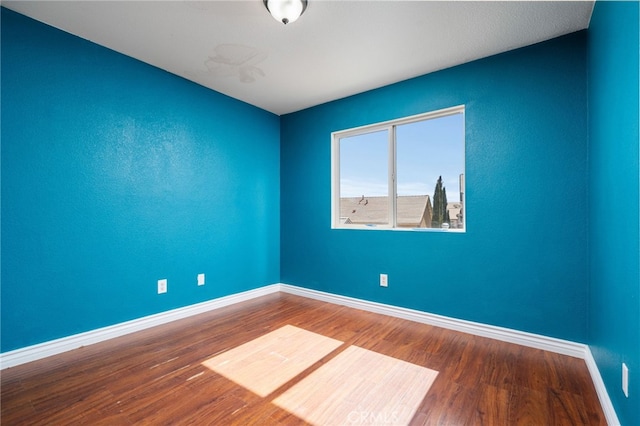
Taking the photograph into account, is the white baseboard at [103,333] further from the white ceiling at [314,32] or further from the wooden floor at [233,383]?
the white ceiling at [314,32]

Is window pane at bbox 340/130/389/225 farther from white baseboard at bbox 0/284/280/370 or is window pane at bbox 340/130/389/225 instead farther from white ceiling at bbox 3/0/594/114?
white baseboard at bbox 0/284/280/370

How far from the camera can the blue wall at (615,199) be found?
1164 mm

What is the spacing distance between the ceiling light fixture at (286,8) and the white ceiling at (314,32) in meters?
0.10

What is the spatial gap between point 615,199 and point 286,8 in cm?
217

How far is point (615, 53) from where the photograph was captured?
4.68 ft

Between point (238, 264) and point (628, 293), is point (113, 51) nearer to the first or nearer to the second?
point (238, 264)

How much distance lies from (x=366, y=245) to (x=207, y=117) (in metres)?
2.32

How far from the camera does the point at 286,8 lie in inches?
72.8

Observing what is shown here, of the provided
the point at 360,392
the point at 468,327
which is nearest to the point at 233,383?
the point at 360,392

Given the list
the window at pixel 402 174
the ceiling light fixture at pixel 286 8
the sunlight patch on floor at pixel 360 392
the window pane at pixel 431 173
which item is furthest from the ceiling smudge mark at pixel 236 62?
the sunlight patch on floor at pixel 360 392

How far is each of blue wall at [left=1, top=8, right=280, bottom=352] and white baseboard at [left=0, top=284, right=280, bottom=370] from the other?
5 cm

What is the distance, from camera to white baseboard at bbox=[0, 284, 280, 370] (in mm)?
1990

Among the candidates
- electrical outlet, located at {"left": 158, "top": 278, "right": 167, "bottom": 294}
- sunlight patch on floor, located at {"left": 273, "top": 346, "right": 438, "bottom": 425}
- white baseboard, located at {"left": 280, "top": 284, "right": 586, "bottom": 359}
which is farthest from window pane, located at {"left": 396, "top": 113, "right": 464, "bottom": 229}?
electrical outlet, located at {"left": 158, "top": 278, "right": 167, "bottom": 294}

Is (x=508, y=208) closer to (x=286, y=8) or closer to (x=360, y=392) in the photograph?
(x=360, y=392)
